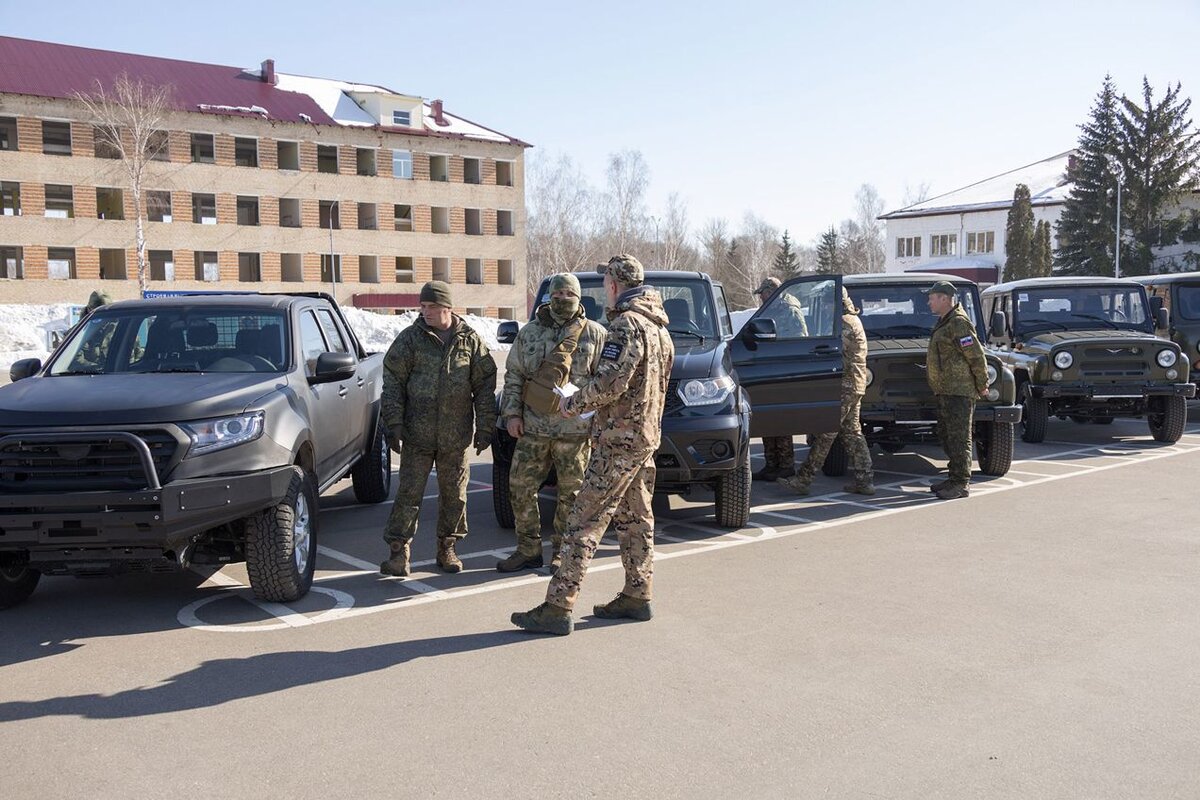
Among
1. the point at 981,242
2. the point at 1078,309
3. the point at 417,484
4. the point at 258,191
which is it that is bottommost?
the point at 417,484

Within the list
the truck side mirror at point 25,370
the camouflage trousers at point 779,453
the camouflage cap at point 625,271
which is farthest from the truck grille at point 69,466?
the camouflage trousers at point 779,453

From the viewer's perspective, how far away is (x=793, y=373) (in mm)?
8766

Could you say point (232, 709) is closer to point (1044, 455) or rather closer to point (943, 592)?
point (943, 592)

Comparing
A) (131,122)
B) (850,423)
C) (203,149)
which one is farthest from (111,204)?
(850,423)

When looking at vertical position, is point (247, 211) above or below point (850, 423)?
above

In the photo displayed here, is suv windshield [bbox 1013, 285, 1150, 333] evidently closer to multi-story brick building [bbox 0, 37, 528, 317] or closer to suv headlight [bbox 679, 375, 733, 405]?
suv headlight [bbox 679, 375, 733, 405]

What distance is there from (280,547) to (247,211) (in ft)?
173

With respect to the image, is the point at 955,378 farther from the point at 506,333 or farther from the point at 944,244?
the point at 944,244

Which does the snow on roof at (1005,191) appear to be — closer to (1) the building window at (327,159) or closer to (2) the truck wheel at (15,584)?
(1) the building window at (327,159)

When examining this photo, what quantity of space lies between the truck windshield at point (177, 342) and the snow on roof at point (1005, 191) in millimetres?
67670

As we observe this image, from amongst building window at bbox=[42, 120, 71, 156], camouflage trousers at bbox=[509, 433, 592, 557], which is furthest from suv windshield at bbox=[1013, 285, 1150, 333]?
building window at bbox=[42, 120, 71, 156]

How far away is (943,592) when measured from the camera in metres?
6.19

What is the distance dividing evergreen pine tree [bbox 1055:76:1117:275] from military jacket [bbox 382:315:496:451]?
56.8 meters

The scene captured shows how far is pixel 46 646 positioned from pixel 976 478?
8369mm
